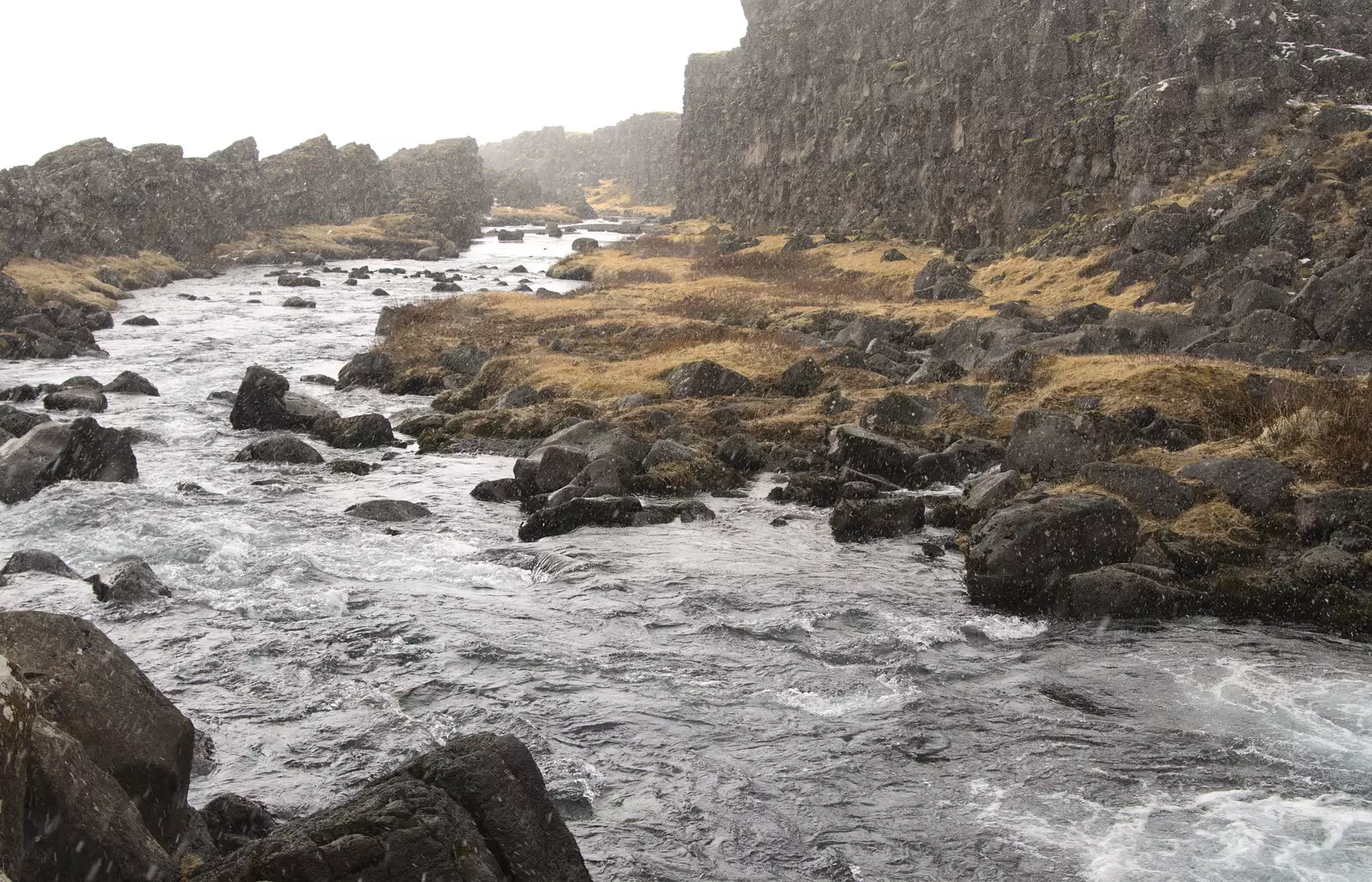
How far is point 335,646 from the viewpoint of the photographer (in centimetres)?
1645

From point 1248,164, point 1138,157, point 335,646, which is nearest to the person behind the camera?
point 335,646

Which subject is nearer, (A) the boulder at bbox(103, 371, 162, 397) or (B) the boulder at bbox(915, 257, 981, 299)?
(A) the boulder at bbox(103, 371, 162, 397)

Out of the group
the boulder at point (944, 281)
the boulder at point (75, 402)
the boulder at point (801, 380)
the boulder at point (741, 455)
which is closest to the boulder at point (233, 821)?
the boulder at point (741, 455)

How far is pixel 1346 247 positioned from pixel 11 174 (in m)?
76.0

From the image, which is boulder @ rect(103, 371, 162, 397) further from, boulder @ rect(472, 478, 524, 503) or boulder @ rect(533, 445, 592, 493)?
boulder @ rect(533, 445, 592, 493)

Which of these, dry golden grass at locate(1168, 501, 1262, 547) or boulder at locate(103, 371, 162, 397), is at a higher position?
boulder at locate(103, 371, 162, 397)

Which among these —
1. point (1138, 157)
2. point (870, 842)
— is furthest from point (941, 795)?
point (1138, 157)

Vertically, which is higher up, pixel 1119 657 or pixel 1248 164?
pixel 1248 164

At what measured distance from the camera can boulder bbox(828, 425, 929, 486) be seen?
2652cm

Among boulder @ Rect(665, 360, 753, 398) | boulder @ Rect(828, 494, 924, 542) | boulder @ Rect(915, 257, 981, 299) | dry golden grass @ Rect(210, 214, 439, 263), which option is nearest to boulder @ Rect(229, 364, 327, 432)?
boulder @ Rect(665, 360, 753, 398)

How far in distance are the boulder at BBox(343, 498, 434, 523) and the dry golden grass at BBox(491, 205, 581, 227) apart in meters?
141

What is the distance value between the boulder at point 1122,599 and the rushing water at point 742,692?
56 cm

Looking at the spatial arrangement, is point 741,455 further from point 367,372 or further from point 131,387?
point 131,387

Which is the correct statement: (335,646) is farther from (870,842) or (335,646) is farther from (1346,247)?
(1346,247)
